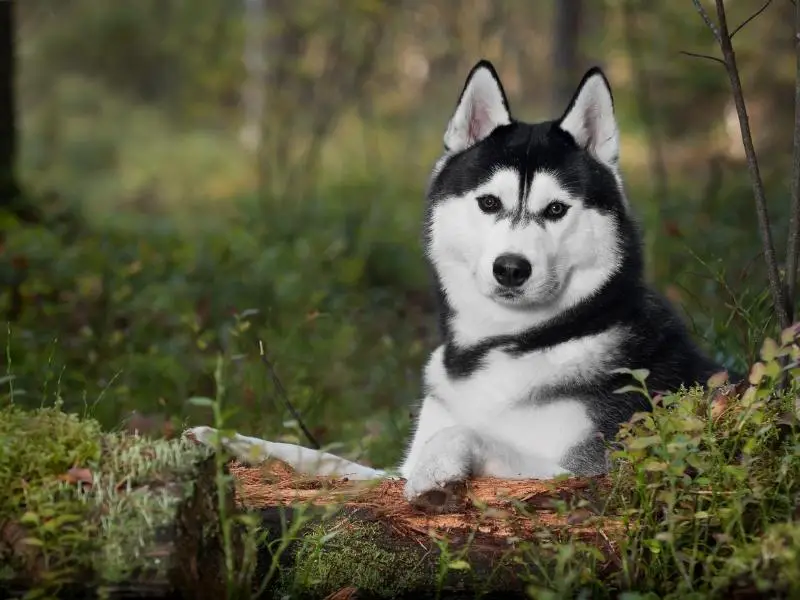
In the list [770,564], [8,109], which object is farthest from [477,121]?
[8,109]

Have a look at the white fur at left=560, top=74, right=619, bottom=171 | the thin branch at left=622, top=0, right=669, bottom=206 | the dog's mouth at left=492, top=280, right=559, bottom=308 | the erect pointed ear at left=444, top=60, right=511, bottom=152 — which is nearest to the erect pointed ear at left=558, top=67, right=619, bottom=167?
the white fur at left=560, top=74, right=619, bottom=171

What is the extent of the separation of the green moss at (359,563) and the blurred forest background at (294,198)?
540 millimetres

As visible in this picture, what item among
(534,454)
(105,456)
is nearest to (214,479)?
(105,456)

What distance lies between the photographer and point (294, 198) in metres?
9.59

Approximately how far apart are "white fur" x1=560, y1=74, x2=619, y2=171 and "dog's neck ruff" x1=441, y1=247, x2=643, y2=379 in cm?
36

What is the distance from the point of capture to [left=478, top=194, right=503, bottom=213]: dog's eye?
10.2 ft

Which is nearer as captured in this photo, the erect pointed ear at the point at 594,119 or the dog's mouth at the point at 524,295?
the dog's mouth at the point at 524,295

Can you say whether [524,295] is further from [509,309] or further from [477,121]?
[477,121]

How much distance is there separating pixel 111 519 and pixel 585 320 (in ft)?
5.13

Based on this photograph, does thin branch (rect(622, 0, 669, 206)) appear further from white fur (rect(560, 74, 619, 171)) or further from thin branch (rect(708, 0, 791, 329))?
thin branch (rect(708, 0, 791, 329))

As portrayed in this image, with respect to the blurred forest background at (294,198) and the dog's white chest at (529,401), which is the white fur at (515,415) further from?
the blurred forest background at (294,198)

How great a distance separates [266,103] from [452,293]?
22.4ft

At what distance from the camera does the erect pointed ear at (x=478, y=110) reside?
325 centimetres

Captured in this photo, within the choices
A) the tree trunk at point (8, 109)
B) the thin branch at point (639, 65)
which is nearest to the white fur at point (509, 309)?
the thin branch at point (639, 65)
